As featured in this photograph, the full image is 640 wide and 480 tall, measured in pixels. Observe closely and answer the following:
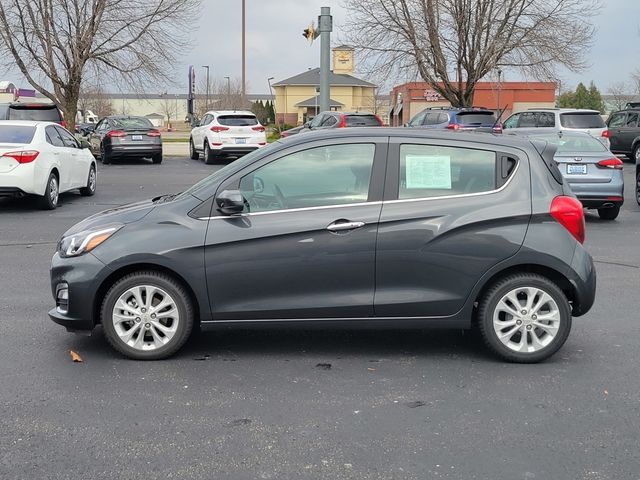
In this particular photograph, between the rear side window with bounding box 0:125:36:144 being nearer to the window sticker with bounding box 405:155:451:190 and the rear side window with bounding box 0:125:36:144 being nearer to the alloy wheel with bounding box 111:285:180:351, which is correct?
the alloy wheel with bounding box 111:285:180:351

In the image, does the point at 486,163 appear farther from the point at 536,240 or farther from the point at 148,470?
the point at 148,470

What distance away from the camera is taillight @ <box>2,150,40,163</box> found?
41.0 ft

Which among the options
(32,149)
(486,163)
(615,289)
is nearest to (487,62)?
(32,149)

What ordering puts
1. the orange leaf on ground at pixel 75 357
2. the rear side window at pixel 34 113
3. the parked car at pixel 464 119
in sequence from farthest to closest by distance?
the parked car at pixel 464 119 < the rear side window at pixel 34 113 < the orange leaf on ground at pixel 75 357

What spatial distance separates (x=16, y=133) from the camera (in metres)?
13.0

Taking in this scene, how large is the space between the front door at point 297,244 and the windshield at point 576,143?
8.20 meters

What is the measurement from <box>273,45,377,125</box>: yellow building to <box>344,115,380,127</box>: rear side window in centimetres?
5214

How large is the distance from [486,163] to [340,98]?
7575cm

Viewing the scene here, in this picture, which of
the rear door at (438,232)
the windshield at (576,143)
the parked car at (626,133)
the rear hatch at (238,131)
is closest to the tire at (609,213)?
the windshield at (576,143)

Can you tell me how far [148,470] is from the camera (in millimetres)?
3730

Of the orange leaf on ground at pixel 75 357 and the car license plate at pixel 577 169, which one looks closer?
the orange leaf on ground at pixel 75 357

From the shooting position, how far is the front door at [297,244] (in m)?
5.25

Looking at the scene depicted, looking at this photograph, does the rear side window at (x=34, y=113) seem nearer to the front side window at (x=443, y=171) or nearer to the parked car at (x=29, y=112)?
the parked car at (x=29, y=112)

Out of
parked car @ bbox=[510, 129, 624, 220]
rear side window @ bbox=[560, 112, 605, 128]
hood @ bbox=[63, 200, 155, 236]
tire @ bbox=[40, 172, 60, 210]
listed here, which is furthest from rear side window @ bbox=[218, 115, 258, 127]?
hood @ bbox=[63, 200, 155, 236]
